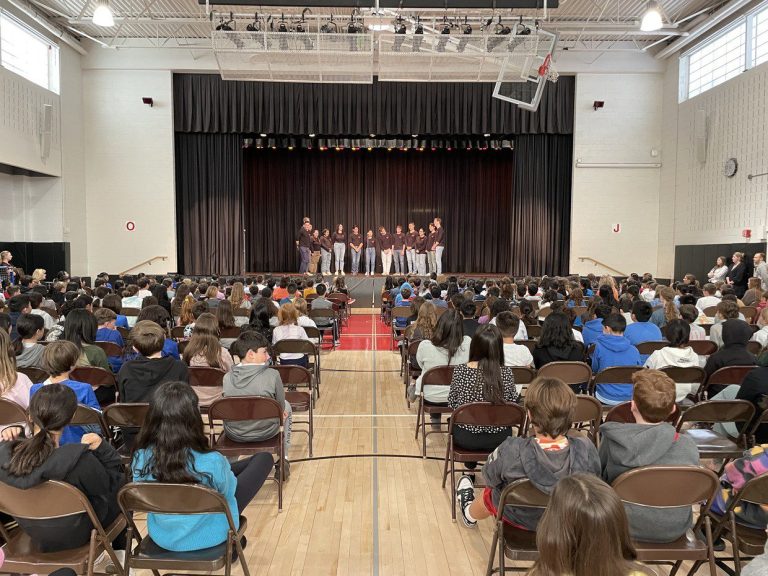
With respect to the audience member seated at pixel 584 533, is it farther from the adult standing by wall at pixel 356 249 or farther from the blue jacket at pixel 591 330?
the adult standing by wall at pixel 356 249

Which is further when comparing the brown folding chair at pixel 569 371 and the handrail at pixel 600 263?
the handrail at pixel 600 263

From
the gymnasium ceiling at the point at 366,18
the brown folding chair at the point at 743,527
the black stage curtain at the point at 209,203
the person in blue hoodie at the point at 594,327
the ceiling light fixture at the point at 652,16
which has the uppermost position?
the gymnasium ceiling at the point at 366,18

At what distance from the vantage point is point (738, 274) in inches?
545

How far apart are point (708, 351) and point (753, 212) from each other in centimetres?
1032

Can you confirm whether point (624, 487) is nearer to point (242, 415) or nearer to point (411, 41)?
point (242, 415)

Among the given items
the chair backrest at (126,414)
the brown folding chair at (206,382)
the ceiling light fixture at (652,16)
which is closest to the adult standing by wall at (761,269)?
the ceiling light fixture at (652,16)

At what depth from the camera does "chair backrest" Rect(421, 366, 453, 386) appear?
199 inches

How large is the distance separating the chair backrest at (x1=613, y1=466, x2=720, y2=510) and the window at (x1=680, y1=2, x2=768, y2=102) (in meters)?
14.8

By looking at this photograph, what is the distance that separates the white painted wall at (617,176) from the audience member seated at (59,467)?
18395mm

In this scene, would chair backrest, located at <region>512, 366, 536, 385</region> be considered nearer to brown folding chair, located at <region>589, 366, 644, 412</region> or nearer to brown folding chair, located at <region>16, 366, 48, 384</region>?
brown folding chair, located at <region>589, 366, 644, 412</region>

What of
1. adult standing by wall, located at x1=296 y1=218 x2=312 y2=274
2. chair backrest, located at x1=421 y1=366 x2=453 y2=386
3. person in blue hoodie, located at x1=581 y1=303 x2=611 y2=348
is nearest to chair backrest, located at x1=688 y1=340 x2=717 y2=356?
person in blue hoodie, located at x1=581 y1=303 x2=611 y2=348

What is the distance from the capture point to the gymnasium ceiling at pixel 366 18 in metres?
15.2

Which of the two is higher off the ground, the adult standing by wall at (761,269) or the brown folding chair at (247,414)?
the adult standing by wall at (761,269)

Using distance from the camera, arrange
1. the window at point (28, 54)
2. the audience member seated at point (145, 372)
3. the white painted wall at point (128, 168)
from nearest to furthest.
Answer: the audience member seated at point (145, 372)
the window at point (28, 54)
the white painted wall at point (128, 168)
